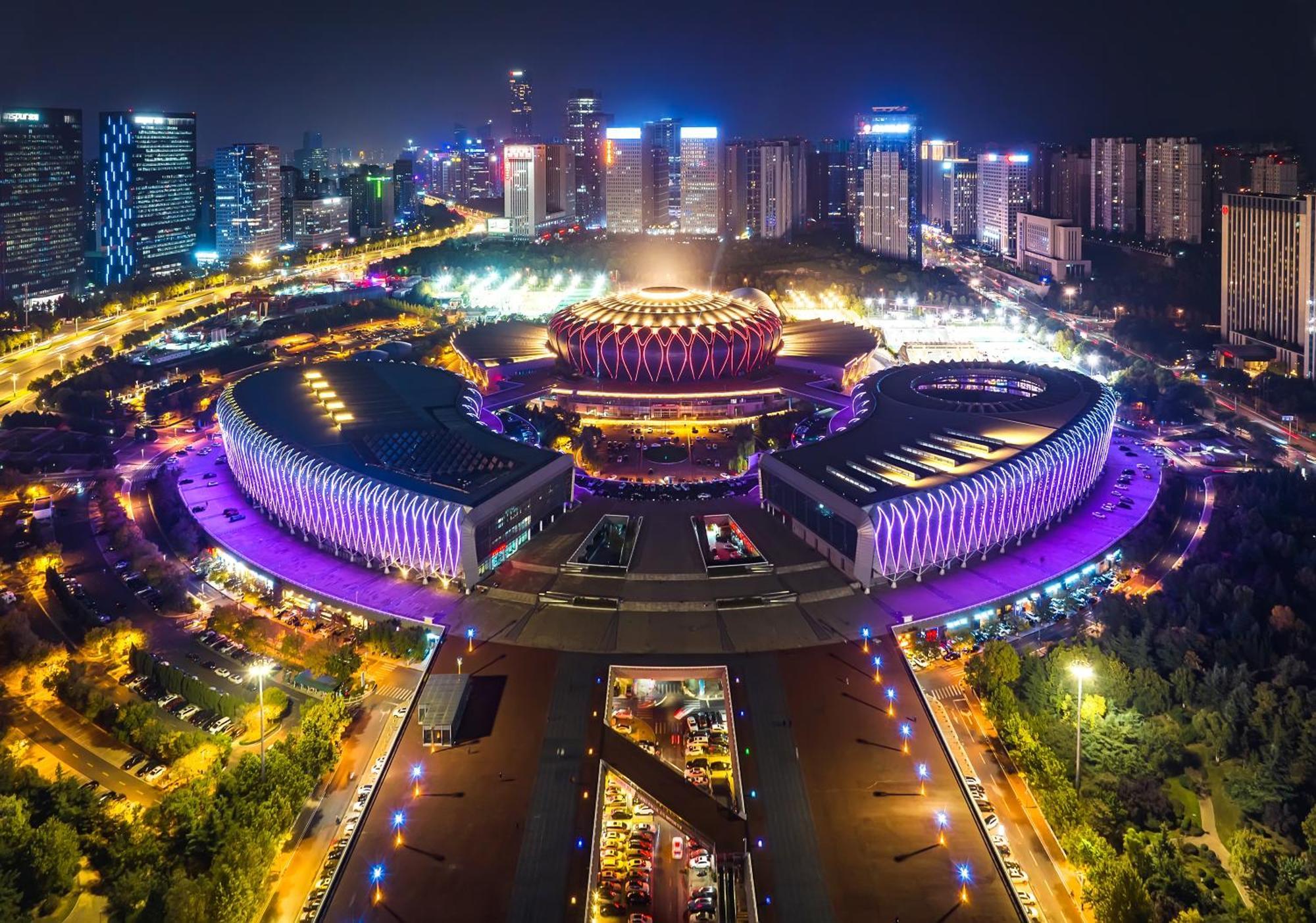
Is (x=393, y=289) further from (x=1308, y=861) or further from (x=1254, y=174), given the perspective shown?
(x=1308, y=861)

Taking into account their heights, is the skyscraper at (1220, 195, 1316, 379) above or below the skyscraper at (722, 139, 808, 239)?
below

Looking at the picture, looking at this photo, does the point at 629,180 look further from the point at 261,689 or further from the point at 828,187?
the point at 261,689

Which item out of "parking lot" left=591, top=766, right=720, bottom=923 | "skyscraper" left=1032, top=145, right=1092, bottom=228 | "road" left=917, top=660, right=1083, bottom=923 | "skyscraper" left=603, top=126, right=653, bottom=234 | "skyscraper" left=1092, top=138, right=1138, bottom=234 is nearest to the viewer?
"parking lot" left=591, top=766, right=720, bottom=923

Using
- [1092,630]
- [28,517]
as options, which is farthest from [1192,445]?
[28,517]

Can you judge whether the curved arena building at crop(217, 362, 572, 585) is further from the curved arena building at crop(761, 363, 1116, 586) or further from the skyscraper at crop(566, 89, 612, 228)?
the skyscraper at crop(566, 89, 612, 228)

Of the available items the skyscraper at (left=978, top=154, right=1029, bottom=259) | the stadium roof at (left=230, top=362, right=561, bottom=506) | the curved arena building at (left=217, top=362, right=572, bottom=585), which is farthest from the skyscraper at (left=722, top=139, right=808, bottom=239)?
the curved arena building at (left=217, top=362, right=572, bottom=585)

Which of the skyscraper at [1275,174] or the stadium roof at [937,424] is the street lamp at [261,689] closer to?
the stadium roof at [937,424]

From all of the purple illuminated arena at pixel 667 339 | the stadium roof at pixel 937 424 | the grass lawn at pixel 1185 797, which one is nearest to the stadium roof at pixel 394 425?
the purple illuminated arena at pixel 667 339
